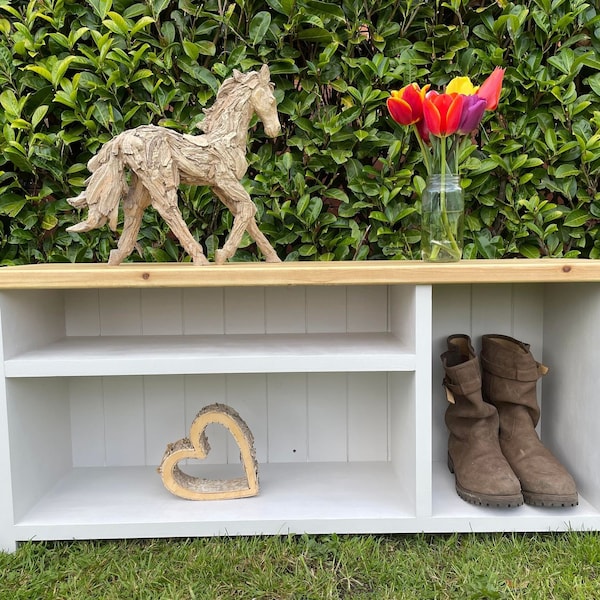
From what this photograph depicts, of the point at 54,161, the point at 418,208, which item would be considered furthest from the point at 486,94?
the point at 54,161

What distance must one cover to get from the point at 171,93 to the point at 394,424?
3.37ft

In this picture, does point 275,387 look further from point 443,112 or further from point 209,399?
point 443,112

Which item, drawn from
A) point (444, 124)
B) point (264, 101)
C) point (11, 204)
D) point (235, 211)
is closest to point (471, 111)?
point (444, 124)

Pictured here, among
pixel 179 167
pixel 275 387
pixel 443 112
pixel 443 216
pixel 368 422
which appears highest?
pixel 443 112

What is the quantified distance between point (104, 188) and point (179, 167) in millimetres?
162

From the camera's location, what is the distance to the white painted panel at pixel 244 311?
1.53m

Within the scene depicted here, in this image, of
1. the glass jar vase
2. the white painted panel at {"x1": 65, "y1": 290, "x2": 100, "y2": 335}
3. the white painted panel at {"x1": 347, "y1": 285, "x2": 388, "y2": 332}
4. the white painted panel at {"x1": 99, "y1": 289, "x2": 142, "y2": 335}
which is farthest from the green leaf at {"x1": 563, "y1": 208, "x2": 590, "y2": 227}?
the white painted panel at {"x1": 65, "y1": 290, "x2": 100, "y2": 335}

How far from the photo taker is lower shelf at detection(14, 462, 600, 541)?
1157mm

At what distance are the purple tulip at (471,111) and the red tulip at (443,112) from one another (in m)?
0.01

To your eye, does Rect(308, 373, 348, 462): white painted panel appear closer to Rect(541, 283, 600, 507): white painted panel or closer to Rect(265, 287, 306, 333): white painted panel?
Rect(265, 287, 306, 333): white painted panel

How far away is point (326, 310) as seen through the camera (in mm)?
1531

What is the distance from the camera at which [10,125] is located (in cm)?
145

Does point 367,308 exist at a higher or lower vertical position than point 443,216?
lower

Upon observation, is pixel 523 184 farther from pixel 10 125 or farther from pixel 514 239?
pixel 10 125
